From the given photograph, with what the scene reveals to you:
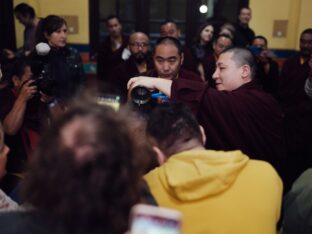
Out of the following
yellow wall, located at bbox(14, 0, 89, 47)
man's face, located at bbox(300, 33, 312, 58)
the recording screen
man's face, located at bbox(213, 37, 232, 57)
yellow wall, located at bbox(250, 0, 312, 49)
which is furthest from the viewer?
yellow wall, located at bbox(14, 0, 89, 47)

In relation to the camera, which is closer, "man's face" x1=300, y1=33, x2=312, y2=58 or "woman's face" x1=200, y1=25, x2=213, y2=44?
"man's face" x1=300, y1=33, x2=312, y2=58

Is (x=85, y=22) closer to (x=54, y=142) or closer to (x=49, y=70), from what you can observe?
(x=49, y=70)

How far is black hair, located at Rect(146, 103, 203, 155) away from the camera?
113cm

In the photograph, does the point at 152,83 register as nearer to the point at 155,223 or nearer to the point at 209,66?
the point at 155,223

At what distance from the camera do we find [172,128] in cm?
114

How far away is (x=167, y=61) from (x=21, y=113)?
856 mm

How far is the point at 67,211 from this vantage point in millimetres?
587

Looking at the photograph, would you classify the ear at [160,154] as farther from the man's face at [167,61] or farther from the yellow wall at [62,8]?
the yellow wall at [62,8]

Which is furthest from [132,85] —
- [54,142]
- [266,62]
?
[266,62]

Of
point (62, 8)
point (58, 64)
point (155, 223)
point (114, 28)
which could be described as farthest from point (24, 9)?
point (155, 223)

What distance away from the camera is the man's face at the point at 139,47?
284 cm

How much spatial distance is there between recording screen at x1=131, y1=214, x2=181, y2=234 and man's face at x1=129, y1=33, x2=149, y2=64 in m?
2.38

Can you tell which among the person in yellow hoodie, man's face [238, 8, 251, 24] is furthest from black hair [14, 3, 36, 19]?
the person in yellow hoodie

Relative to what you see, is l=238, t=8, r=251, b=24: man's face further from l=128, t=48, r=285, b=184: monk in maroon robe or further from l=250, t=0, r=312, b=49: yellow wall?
l=128, t=48, r=285, b=184: monk in maroon robe
